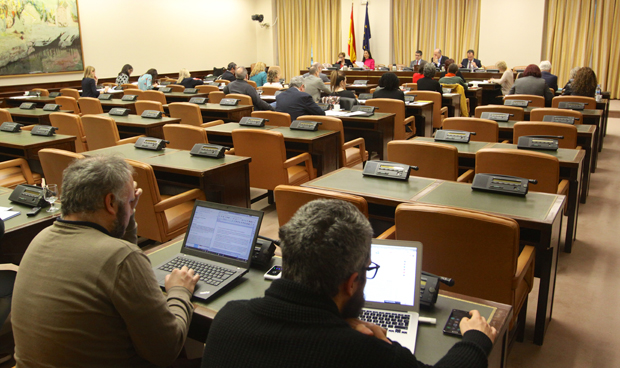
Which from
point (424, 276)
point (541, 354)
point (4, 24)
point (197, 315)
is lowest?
point (541, 354)

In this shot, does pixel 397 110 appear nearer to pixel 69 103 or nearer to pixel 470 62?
pixel 69 103

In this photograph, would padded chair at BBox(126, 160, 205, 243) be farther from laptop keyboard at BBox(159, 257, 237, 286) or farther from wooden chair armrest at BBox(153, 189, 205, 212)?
laptop keyboard at BBox(159, 257, 237, 286)

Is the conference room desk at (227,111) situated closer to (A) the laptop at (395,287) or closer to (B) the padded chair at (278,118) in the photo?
(B) the padded chair at (278,118)

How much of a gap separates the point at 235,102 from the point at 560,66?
28.7 feet

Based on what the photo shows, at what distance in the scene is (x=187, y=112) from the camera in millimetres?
5852

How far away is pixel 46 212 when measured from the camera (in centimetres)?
243

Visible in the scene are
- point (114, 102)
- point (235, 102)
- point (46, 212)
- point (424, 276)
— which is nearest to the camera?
point (424, 276)

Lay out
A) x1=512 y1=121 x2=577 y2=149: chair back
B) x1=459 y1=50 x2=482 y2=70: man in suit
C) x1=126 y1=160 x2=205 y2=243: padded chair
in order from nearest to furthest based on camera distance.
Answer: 1. x1=126 y1=160 x2=205 y2=243: padded chair
2. x1=512 y1=121 x2=577 y2=149: chair back
3. x1=459 y1=50 x2=482 y2=70: man in suit

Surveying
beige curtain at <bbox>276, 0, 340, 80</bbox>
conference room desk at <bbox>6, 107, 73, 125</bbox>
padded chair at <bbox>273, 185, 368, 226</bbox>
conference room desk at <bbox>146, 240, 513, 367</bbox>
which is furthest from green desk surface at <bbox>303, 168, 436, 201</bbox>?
beige curtain at <bbox>276, 0, 340, 80</bbox>

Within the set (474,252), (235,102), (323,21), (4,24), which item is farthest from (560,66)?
(4,24)

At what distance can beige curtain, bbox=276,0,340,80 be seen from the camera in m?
14.1

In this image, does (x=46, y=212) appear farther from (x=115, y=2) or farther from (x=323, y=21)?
(x=323, y=21)

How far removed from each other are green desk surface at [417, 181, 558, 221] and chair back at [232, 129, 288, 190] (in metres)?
1.66

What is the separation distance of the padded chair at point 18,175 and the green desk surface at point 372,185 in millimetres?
2685
